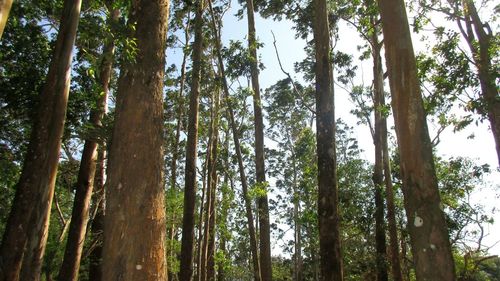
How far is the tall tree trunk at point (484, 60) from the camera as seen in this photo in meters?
11.0

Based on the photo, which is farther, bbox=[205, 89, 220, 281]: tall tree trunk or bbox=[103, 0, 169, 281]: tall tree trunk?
bbox=[205, 89, 220, 281]: tall tree trunk

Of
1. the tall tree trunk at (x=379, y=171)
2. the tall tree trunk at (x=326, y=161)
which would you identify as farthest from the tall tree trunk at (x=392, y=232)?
the tall tree trunk at (x=326, y=161)

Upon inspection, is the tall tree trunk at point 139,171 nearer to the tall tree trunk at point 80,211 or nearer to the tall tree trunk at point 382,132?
the tall tree trunk at point 80,211

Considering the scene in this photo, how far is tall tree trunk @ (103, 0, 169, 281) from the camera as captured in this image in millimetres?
3010

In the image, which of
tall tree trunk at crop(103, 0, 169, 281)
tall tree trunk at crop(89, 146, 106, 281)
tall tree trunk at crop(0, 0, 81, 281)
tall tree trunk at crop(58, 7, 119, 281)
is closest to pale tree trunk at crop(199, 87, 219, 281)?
tall tree trunk at crop(89, 146, 106, 281)

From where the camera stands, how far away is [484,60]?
39.6 feet

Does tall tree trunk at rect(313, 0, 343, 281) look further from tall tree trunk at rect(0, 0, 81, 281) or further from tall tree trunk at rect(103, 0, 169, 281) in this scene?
tall tree trunk at rect(0, 0, 81, 281)

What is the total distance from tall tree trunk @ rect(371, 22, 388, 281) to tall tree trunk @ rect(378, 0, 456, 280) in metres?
9.94

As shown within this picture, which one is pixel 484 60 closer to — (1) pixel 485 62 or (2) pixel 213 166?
(1) pixel 485 62

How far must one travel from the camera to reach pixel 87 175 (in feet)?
31.6

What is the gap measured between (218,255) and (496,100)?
12358mm

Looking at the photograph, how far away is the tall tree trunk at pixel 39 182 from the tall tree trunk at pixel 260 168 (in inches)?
240

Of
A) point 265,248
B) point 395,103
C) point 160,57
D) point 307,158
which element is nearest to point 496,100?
point 265,248

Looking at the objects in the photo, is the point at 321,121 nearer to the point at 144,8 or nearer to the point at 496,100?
the point at 144,8
